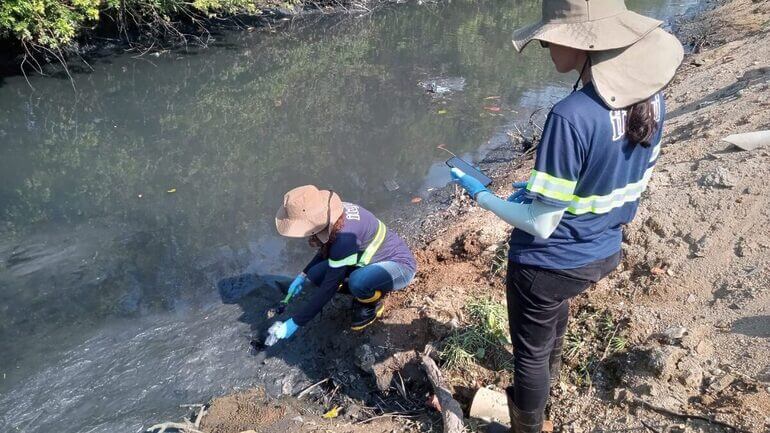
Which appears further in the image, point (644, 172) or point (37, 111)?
point (37, 111)

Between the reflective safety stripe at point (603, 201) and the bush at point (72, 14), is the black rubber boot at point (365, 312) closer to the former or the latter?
the reflective safety stripe at point (603, 201)

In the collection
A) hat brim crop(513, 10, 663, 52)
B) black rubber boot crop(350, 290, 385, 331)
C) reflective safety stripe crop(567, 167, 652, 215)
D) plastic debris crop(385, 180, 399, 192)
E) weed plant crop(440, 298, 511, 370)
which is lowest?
plastic debris crop(385, 180, 399, 192)

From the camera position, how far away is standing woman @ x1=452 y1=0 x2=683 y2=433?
175cm

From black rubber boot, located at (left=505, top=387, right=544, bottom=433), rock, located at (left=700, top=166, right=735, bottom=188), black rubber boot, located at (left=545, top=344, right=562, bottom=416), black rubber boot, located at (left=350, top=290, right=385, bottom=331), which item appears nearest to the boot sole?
black rubber boot, located at (left=350, top=290, right=385, bottom=331)

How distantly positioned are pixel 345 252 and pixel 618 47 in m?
2.23

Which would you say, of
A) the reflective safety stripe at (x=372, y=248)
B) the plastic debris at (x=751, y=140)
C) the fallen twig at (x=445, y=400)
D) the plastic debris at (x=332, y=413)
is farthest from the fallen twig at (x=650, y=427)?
the plastic debris at (x=751, y=140)

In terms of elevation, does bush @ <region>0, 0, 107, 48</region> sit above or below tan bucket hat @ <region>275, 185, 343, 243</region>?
above

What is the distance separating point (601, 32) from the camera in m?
1.75

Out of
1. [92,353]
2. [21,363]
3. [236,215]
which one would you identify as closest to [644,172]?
[92,353]

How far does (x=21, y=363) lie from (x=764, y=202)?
510 centimetres

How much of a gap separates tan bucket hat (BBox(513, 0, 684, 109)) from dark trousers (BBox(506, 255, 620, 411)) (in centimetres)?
68

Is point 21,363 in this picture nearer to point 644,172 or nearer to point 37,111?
point 644,172

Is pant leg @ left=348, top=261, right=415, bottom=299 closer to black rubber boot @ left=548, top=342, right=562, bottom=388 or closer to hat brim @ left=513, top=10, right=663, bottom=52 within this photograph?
black rubber boot @ left=548, top=342, right=562, bottom=388

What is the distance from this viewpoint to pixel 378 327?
12.6 ft
